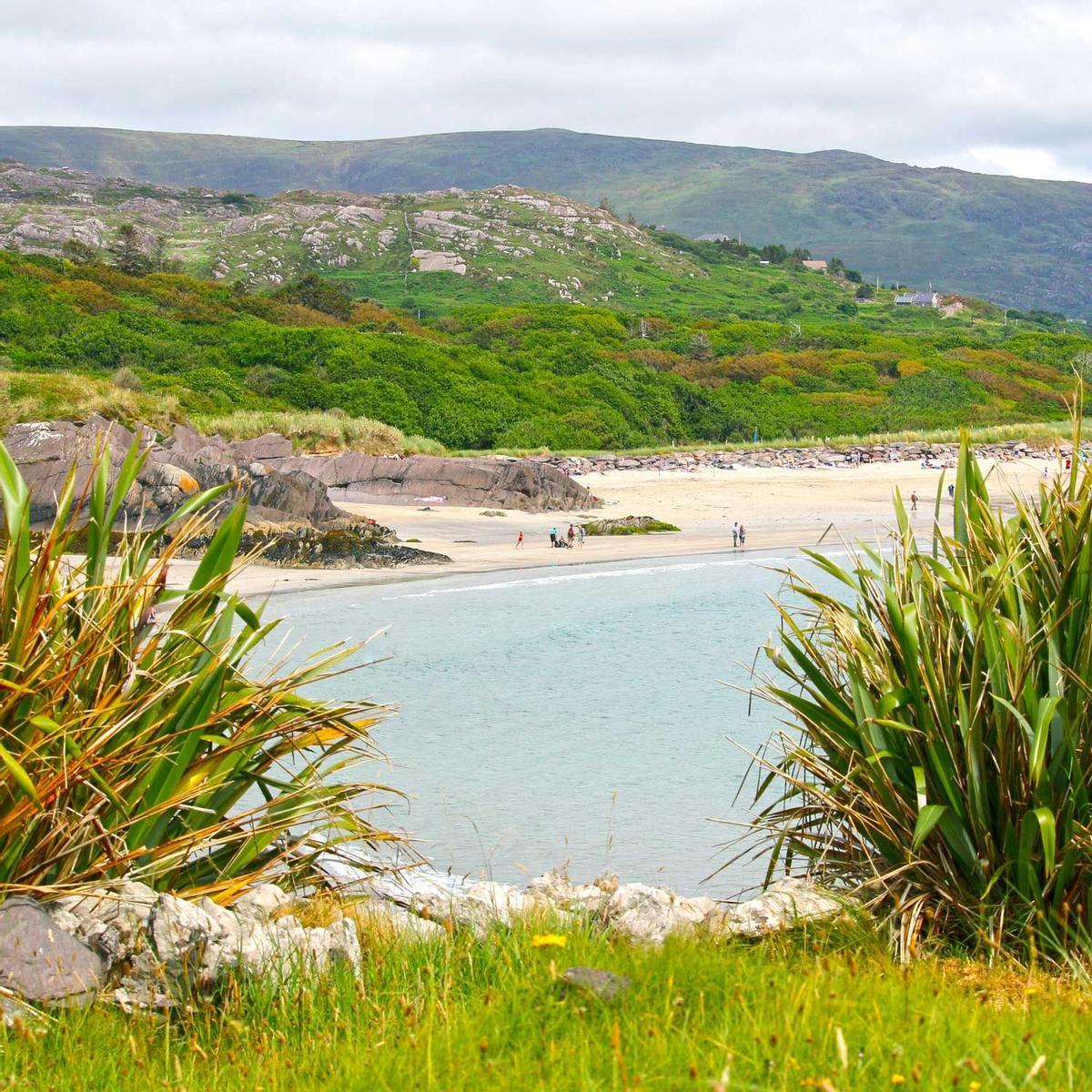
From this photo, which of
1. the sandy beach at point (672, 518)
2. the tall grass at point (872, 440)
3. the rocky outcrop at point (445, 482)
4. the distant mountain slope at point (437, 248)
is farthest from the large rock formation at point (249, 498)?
the distant mountain slope at point (437, 248)

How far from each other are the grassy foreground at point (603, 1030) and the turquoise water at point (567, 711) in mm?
1236

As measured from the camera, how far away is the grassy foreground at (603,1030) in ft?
7.72

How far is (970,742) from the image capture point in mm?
3812

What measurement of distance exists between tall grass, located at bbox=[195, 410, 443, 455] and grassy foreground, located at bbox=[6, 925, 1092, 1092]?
1152 inches

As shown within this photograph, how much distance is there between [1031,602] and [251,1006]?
264 cm

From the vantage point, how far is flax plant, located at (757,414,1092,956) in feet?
12.2

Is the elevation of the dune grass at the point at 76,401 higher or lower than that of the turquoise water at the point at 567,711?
higher

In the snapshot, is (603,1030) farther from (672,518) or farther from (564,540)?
(672,518)

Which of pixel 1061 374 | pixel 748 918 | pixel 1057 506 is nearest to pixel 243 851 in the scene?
pixel 748 918

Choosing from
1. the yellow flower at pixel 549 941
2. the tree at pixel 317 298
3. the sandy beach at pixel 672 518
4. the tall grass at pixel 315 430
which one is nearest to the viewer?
the yellow flower at pixel 549 941

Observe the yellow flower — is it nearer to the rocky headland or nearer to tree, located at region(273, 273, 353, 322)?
the rocky headland

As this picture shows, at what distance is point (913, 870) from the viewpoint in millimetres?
3934

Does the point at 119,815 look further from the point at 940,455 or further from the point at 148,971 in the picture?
the point at 940,455

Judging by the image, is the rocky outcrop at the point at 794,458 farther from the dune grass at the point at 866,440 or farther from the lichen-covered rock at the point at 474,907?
the lichen-covered rock at the point at 474,907
